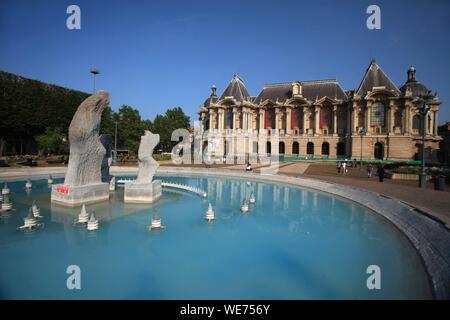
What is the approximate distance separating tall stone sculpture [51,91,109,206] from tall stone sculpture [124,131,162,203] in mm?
2039

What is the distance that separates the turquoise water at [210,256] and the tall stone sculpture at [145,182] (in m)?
1.54

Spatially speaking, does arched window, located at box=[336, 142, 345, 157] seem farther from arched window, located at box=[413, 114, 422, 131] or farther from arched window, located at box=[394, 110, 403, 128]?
arched window, located at box=[413, 114, 422, 131]

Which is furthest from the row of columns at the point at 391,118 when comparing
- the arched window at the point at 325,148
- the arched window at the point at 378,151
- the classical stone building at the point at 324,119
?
the arched window at the point at 325,148

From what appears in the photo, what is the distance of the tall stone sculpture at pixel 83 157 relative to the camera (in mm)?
15055

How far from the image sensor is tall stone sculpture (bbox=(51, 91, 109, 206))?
15.1 meters

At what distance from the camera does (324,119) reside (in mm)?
55094

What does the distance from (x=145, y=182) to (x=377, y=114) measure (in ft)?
157

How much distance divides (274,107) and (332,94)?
12290 millimetres

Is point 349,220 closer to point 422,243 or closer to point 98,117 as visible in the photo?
point 422,243

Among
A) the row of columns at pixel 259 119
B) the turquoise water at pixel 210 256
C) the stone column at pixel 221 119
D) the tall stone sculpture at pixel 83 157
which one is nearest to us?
the turquoise water at pixel 210 256

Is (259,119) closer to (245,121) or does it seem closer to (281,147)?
(245,121)

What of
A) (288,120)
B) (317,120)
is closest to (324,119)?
(317,120)

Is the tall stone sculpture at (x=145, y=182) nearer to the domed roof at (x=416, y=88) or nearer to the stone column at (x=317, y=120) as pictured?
the stone column at (x=317, y=120)
